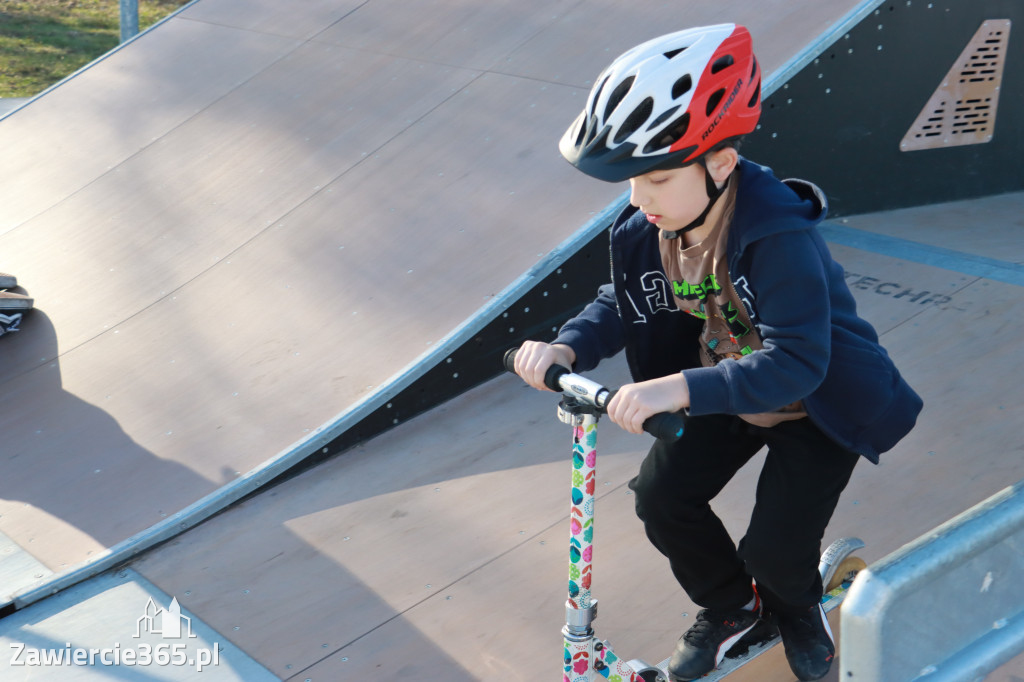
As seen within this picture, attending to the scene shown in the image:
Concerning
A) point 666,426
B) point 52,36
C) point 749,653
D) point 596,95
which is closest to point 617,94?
point 596,95

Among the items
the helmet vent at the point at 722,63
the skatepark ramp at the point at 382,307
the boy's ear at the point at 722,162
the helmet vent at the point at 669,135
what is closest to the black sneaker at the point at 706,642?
the skatepark ramp at the point at 382,307

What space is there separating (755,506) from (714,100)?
3.22 ft

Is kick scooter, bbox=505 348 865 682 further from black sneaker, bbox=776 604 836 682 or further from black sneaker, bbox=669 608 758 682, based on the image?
black sneaker, bbox=776 604 836 682

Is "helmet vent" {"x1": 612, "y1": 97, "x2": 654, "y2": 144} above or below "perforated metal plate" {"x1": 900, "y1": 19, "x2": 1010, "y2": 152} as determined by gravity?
above

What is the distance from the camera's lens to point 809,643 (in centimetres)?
277

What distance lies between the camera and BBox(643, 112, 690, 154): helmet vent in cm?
216

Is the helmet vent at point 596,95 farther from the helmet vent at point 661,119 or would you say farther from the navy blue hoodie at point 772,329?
the navy blue hoodie at point 772,329

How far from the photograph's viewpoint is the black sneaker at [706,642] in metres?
2.79

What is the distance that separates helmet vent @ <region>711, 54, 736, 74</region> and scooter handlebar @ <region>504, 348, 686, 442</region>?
0.73 m

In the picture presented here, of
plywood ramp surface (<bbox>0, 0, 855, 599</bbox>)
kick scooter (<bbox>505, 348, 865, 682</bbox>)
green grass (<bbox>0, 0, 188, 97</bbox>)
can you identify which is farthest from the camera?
green grass (<bbox>0, 0, 188, 97</bbox>)

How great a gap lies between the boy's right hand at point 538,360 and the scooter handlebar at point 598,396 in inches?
1.3

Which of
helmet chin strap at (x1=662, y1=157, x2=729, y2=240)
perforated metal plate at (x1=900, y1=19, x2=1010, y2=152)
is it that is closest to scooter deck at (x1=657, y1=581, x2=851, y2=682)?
helmet chin strap at (x1=662, y1=157, x2=729, y2=240)

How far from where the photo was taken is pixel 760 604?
2920 millimetres

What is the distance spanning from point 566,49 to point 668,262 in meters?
3.97
